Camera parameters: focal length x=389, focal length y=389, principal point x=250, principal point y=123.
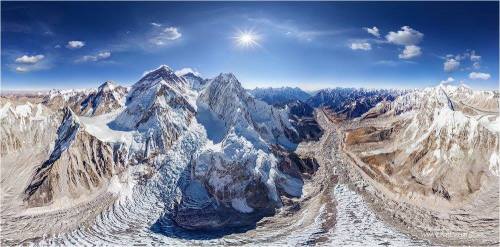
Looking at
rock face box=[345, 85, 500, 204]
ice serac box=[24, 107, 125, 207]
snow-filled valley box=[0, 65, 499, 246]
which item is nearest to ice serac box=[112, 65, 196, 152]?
snow-filled valley box=[0, 65, 499, 246]

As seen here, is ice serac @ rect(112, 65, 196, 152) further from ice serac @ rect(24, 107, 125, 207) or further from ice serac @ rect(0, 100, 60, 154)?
ice serac @ rect(0, 100, 60, 154)

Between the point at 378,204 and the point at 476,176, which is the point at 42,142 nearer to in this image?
the point at 378,204

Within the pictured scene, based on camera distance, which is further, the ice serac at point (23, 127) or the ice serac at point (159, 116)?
the ice serac at point (23, 127)

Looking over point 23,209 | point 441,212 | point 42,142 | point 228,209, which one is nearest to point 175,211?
point 228,209

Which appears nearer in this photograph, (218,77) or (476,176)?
(476,176)

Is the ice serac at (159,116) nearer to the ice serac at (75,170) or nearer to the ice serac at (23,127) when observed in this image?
the ice serac at (75,170)

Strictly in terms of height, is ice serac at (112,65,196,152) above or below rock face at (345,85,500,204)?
above

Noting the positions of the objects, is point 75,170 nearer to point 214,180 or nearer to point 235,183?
point 214,180

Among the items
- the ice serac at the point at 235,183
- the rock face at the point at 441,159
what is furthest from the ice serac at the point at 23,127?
the rock face at the point at 441,159
